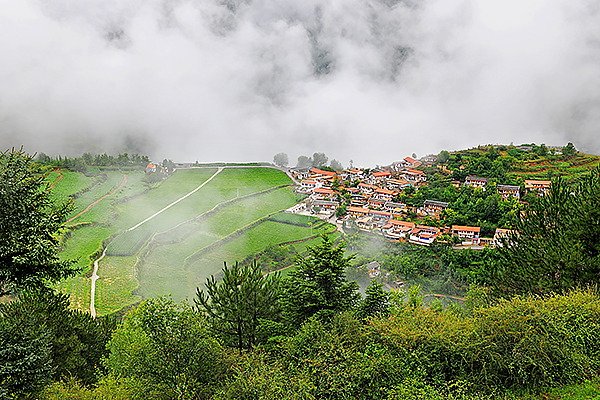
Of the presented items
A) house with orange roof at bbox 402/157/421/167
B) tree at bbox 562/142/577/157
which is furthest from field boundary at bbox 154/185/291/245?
tree at bbox 562/142/577/157

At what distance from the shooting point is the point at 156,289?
34000 mm

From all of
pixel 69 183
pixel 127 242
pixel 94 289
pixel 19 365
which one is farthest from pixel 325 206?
pixel 19 365

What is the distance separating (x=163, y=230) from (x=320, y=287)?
143ft

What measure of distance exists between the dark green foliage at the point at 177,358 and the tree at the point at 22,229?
12.6ft

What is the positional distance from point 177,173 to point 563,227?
82.7 metres

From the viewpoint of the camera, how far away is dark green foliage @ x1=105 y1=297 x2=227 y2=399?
9969 mm

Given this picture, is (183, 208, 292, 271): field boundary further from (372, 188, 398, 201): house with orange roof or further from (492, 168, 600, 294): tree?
(492, 168, 600, 294): tree

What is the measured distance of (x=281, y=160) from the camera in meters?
105

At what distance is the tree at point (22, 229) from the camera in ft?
30.4

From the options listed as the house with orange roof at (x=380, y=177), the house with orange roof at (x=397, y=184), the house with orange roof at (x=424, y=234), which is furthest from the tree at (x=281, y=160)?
the house with orange roof at (x=424, y=234)

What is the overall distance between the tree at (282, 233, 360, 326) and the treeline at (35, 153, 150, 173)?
71075mm

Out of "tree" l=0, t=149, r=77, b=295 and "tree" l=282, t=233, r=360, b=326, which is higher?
"tree" l=0, t=149, r=77, b=295

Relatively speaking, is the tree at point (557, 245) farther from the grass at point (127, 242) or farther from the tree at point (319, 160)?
the tree at point (319, 160)

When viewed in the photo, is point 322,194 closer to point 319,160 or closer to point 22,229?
point 319,160
